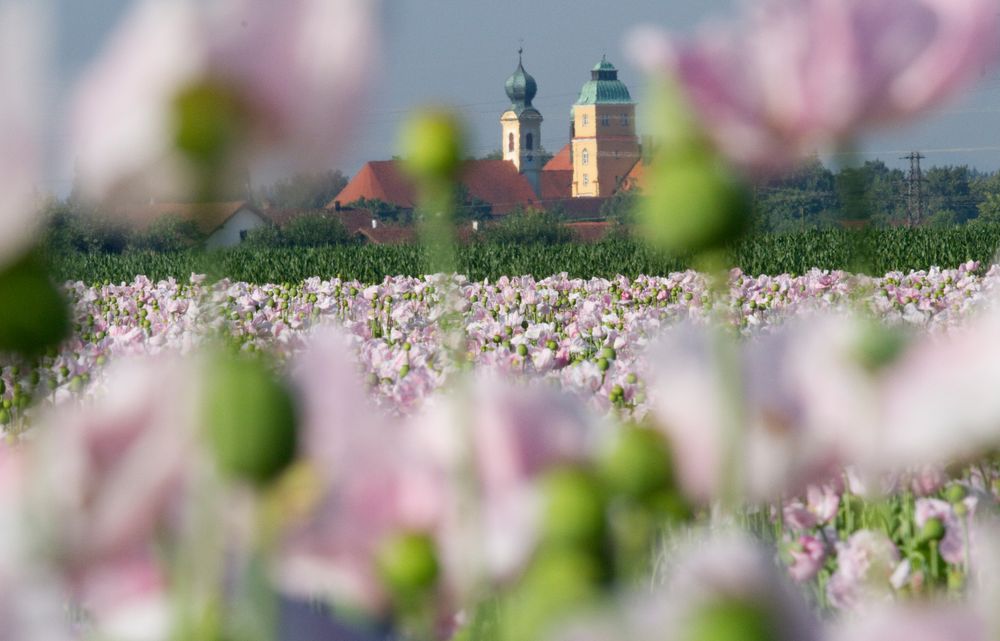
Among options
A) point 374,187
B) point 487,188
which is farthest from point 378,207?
point 487,188

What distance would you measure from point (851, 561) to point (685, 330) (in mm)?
1228

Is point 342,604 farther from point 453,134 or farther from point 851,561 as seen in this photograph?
point 851,561

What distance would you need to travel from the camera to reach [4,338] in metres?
0.43

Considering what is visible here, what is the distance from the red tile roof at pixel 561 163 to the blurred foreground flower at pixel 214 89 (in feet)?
443

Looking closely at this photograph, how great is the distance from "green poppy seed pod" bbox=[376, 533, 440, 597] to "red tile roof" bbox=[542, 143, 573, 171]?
135 metres

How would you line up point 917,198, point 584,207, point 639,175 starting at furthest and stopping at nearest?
point 584,207 → point 917,198 → point 639,175

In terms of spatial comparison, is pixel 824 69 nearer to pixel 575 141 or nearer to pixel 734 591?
pixel 734 591

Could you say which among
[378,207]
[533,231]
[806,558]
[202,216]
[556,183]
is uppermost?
[556,183]

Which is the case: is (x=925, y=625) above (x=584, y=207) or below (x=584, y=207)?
below

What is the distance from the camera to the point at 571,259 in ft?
83.0

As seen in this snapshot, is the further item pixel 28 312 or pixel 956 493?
pixel 956 493

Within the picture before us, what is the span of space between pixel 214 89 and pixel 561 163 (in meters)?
138

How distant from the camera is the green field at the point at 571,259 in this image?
23000 millimetres

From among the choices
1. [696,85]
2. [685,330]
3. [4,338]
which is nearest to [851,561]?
[685,330]
